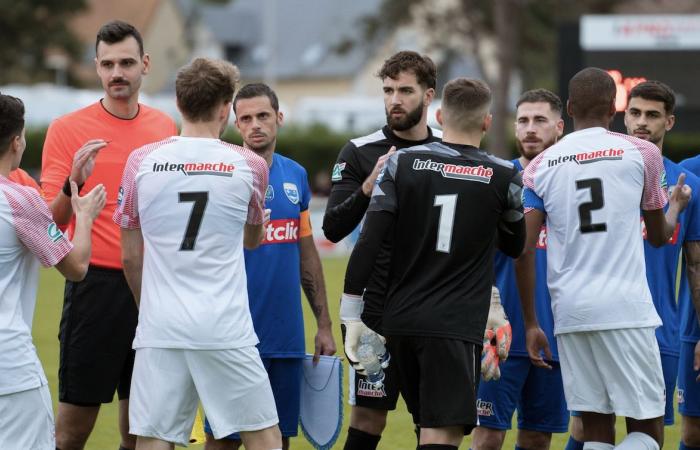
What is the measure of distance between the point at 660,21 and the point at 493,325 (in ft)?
59.4

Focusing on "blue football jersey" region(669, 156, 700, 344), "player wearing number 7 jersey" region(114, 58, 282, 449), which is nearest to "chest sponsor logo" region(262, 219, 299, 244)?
"player wearing number 7 jersey" region(114, 58, 282, 449)

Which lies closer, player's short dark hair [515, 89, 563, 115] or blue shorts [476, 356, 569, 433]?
blue shorts [476, 356, 569, 433]

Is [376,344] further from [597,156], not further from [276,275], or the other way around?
[597,156]

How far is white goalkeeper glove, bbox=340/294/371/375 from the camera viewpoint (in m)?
5.82

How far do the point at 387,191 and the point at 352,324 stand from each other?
69 cm

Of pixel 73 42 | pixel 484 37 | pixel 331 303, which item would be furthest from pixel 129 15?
pixel 331 303

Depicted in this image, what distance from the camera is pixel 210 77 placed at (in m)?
5.51

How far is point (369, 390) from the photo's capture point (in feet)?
21.4

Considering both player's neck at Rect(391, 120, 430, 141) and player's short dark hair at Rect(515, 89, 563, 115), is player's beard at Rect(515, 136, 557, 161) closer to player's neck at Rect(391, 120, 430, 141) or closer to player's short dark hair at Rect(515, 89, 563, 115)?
Result: player's short dark hair at Rect(515, 89, 563, 115)

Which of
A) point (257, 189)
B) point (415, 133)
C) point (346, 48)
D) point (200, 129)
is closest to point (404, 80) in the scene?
point (415, 133)

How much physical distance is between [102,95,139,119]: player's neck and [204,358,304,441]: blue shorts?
1.59 metres

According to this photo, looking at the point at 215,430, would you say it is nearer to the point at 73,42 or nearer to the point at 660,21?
the point at 660,21

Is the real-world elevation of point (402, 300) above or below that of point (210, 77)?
below

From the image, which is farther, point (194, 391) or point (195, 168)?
point (194, 391)
